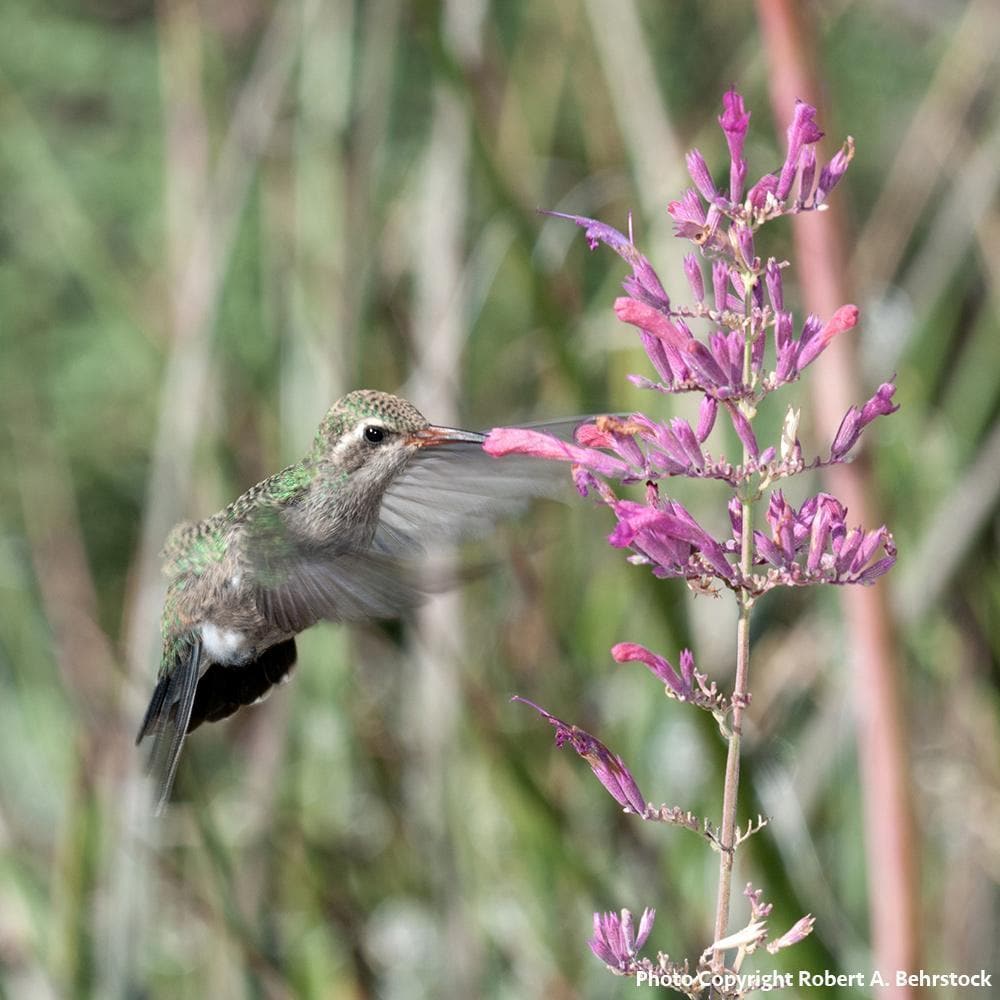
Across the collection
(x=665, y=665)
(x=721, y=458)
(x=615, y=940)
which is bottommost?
(x=615, y=940)

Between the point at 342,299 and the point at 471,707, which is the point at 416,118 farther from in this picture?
the point at 471,707

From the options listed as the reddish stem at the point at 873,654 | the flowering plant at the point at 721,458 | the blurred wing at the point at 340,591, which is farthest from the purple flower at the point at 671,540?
the reddish stem at the point at 873,654

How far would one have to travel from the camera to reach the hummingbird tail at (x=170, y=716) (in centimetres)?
113

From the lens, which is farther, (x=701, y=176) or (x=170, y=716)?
(x=170, y=716)

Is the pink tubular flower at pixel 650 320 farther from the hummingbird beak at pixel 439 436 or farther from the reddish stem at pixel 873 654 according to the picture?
the reddish stem at pixel 873 654

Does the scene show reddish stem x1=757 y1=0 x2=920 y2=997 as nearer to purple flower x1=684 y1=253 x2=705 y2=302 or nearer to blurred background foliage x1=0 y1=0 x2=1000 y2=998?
blurred background foliage x1=0 y1=0 x2=1000 y2=998

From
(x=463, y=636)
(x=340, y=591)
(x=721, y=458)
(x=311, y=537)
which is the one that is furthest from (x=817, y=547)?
(x=463, y=636)

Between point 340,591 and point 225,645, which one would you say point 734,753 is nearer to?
point 340,591

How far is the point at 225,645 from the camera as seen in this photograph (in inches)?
47.1

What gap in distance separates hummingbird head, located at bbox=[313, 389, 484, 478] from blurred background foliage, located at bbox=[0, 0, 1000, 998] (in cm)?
24

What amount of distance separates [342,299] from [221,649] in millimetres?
911

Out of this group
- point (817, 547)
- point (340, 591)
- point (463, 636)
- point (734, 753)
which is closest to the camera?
point (734, 753)

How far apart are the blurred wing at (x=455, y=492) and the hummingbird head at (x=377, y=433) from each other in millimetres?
24

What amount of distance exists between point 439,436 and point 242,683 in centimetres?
31
